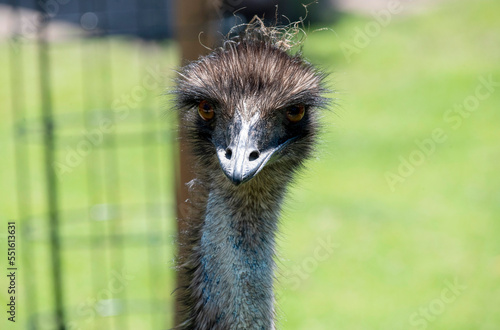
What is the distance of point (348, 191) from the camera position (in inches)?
230

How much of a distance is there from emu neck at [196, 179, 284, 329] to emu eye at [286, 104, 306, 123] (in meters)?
0.21

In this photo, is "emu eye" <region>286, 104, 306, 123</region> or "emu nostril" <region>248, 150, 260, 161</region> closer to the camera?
"emu nostril" <region>248, 150, 260, 161</region>

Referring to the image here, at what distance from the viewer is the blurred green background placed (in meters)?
4.27

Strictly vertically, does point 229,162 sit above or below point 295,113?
below

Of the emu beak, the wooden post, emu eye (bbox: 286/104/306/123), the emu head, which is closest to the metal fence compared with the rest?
the wooden post

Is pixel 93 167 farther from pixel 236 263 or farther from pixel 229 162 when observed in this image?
pixel 229 162

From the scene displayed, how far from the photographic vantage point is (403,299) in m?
4.41

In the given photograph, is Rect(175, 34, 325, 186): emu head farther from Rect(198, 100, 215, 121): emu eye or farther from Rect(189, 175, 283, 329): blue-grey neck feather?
Rect(189, 175, 283, 329): blue-grey neck feather

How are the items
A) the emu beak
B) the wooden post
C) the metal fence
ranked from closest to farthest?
the emu beak < the wooden post < the metal fence

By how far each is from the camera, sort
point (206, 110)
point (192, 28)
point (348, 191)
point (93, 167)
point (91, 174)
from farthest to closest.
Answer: point (348, 191) → point (93, 167) → point (91, 174) → point (192, 28) → point (206, 110)

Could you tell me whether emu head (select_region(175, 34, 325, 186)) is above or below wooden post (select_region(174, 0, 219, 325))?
below

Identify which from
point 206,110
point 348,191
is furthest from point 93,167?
point 206,110

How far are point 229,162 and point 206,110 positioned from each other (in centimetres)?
27

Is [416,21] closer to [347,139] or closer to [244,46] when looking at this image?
[347,139]
